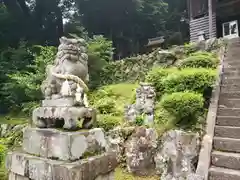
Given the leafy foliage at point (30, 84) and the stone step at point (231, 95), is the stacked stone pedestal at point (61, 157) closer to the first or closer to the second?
the stone step at point (231, 95)

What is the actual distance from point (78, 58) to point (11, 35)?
64.1 feet

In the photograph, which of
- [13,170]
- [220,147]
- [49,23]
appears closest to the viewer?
[13,170]

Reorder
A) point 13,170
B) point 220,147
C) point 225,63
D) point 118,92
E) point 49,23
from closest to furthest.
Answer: point 13,170
point 220,147
point 225,63
point 118,92
point 49,23

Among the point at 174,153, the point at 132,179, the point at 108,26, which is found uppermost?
the point at 108,26

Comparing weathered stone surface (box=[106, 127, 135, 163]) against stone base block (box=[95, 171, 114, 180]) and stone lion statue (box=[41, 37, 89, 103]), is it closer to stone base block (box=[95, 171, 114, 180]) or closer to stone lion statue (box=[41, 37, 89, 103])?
stone base block (box=[95, 171, 114, 180])

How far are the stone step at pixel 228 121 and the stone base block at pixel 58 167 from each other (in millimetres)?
2755

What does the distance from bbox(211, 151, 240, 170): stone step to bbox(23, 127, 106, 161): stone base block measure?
2.18 meters

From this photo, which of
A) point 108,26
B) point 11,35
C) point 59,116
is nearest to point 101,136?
point 59,116

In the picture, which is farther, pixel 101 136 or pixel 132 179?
pixel 132 179

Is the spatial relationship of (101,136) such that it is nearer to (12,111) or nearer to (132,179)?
(132,179)

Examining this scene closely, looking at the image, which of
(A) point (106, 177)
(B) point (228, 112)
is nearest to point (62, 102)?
(A) point (106, 177)

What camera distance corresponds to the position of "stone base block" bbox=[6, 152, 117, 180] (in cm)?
242

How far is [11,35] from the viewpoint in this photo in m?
19.8

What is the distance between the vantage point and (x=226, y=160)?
389cm
